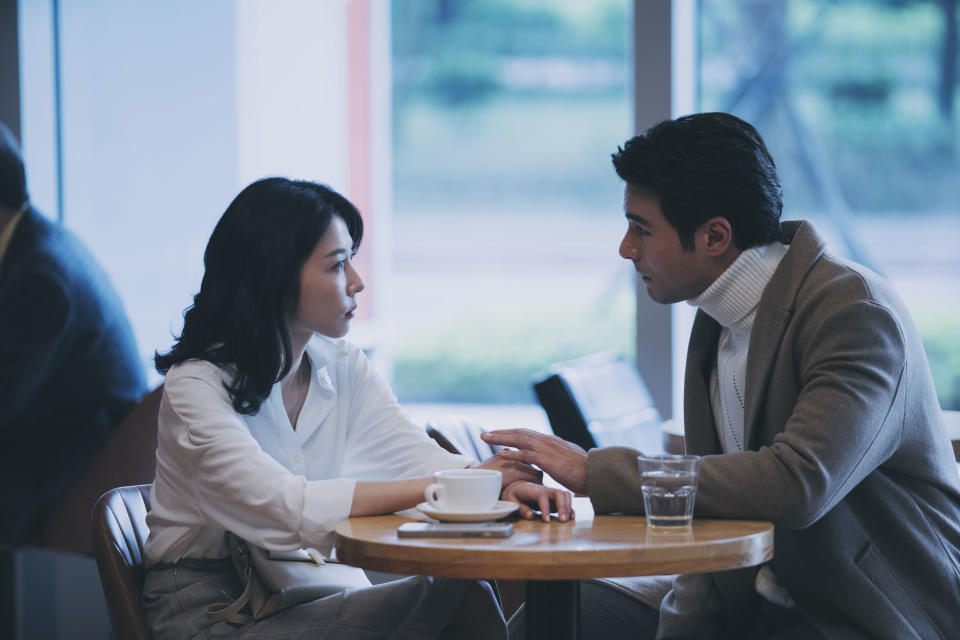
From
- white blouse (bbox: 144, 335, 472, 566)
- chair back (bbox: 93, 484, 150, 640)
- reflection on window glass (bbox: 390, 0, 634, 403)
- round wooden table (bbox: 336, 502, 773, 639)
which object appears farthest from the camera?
reflection on window glass (bbox: 390, 0, 634, 403)

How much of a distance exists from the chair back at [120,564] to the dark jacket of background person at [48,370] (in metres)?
1.31

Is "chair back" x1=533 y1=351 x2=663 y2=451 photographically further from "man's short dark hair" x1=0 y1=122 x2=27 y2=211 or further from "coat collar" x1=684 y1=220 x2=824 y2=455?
"man's short dark hair" x1=0 y1=122 x2=27 y2=211

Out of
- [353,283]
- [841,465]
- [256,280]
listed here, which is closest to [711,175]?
[841,465]

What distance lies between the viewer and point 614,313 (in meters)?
9.50

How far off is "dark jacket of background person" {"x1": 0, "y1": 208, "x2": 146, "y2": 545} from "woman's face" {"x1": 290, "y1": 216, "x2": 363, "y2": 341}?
4.46 feet

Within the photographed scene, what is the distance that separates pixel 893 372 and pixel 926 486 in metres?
0.22

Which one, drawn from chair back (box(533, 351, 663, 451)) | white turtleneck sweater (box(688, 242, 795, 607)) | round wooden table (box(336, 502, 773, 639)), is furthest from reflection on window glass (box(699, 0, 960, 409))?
round wooden table (box(336, 502, 773, 639))

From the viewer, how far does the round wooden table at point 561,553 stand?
1.17 m

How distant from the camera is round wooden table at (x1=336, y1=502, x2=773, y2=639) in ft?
3.84

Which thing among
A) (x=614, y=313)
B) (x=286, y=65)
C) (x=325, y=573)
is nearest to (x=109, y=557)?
(x=325, y=573)

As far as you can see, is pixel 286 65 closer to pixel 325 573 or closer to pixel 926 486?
pixel 325 573

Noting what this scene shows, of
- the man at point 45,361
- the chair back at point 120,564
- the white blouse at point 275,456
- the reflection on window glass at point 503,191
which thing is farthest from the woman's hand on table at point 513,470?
the reflection on window glass at point 503,191

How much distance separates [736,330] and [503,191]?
832 cm

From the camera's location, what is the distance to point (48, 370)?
9.33 feet
